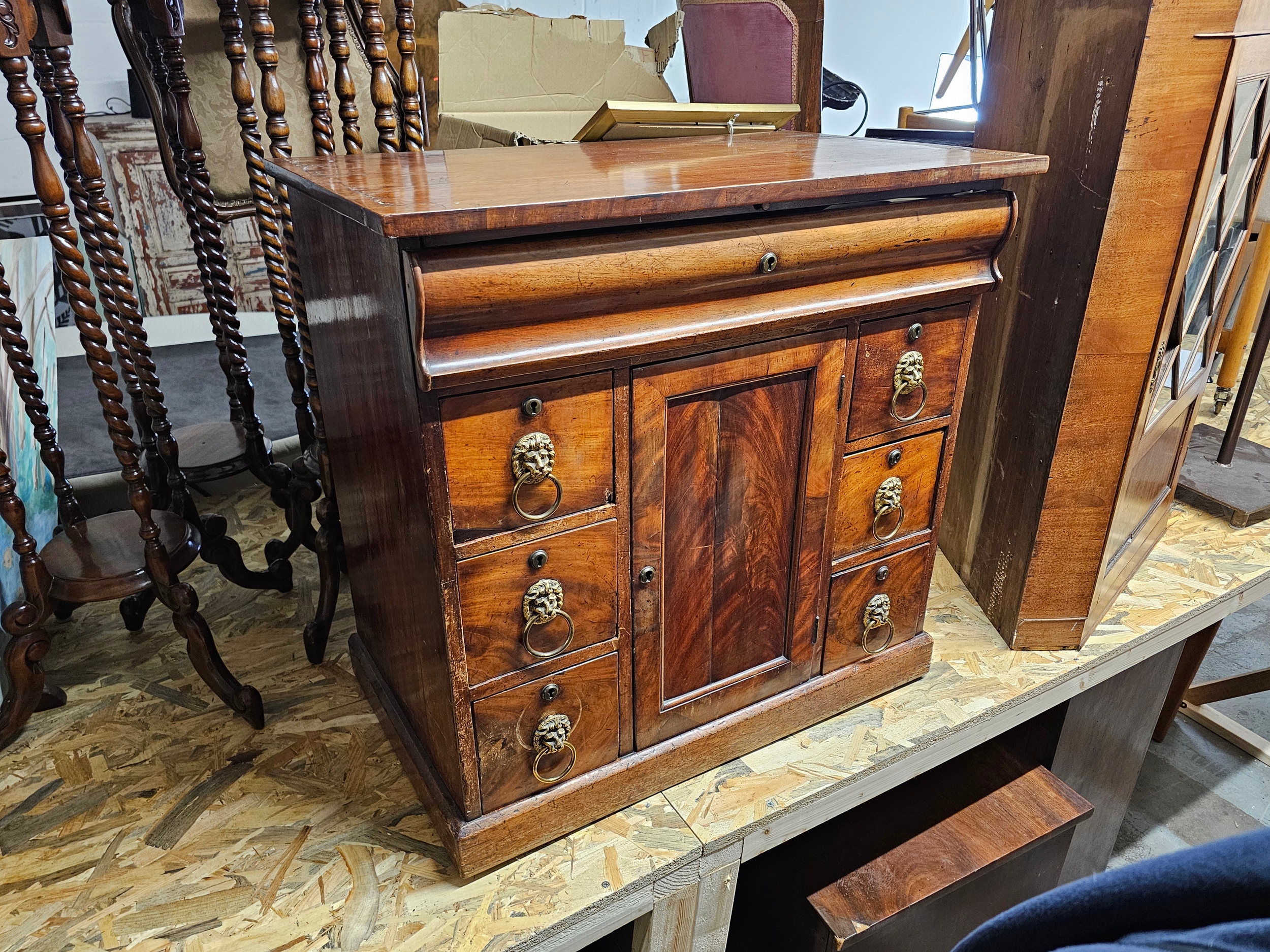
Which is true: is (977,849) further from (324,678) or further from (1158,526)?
(324,678)

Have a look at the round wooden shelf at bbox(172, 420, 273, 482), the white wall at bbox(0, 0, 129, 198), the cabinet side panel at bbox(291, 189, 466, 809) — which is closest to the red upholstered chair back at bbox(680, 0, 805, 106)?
the cabinet side panel at bbox(291, 189, 466, 809)

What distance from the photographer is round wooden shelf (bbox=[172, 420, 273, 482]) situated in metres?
1.94

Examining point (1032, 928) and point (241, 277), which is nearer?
point (1032, 928)

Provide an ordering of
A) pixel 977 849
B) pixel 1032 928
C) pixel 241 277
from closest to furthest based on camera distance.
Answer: pixel 1032 928 < pixel 977 849 < pixel 241 277

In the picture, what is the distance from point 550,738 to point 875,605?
0.61 m

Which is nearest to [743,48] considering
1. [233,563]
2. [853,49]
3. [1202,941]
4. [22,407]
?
[233,563]

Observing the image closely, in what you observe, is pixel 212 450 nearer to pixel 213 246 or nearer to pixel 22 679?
pixel 213 246

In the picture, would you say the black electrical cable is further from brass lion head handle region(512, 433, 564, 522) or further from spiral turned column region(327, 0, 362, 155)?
brass lion head handle region(512, 433, 564, 522)

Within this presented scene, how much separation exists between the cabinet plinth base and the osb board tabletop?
0.08 ft

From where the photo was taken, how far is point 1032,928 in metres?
0.55

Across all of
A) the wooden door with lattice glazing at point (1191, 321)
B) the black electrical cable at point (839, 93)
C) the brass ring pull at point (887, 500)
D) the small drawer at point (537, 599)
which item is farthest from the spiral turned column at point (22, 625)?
the black electrical cable at point (839, 93)

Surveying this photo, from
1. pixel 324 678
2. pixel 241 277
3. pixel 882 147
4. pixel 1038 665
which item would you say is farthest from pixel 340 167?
pixel 241 277

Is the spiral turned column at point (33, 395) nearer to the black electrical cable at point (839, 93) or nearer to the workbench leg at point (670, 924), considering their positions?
the workbench leg at point (670, 924)

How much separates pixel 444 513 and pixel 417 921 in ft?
1.87
